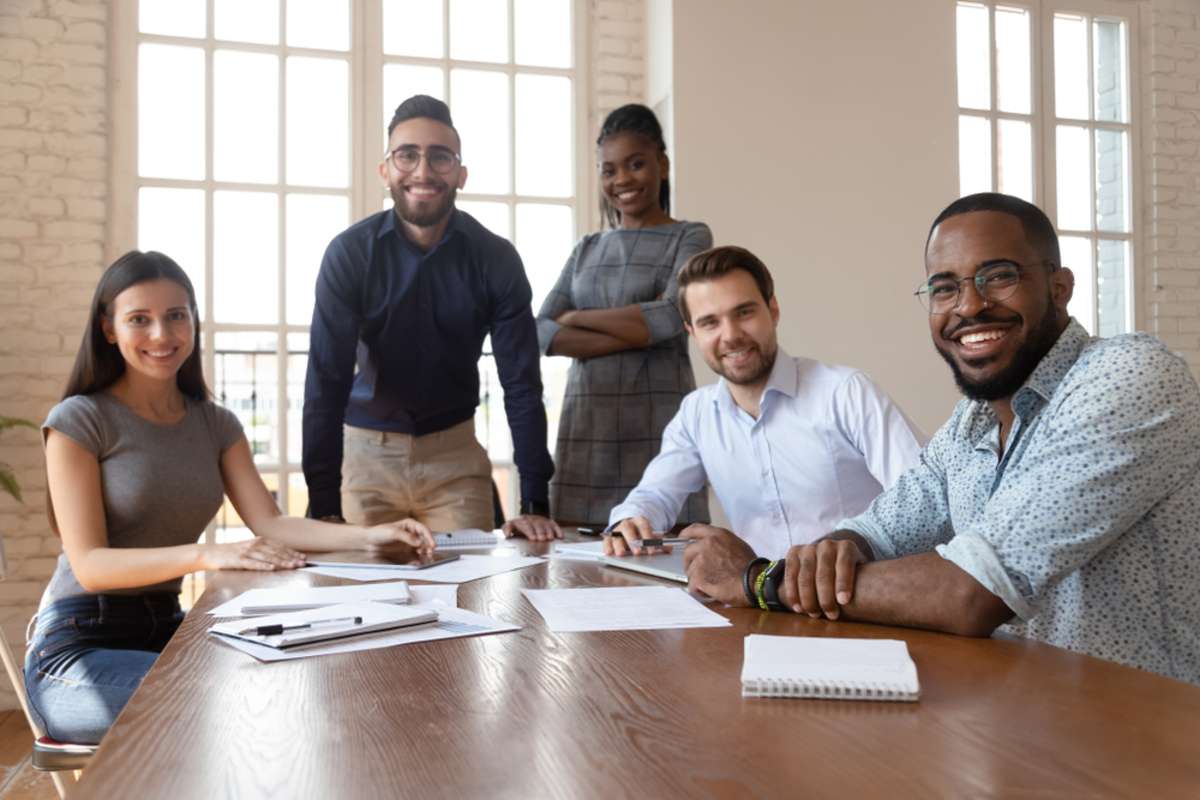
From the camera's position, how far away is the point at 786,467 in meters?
2.37

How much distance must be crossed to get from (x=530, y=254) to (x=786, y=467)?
2476mm

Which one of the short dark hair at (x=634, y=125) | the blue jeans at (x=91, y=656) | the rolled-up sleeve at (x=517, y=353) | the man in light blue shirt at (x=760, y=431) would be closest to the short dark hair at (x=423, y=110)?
the rolled-up sleeve at (x=517, y=353)

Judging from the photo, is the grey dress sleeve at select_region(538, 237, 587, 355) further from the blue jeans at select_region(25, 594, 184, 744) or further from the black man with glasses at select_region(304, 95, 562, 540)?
the blue jeans at select_region(25, 594, 184, 744)

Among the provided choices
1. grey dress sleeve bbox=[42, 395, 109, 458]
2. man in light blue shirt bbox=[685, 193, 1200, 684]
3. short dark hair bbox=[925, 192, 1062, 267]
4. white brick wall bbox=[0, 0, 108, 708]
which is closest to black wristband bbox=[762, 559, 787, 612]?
man in light blue shirt bbox=[685, 193, 1200, 684]

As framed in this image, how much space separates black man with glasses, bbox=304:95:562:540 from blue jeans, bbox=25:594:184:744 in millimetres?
711

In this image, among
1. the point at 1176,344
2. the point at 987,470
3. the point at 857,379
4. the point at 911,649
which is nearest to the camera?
the point at 911,649

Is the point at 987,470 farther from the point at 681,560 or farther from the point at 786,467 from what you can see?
the point at 786,467

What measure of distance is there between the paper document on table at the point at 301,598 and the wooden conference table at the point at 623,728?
23 centimetres

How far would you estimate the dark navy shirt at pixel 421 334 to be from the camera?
269 centimetres

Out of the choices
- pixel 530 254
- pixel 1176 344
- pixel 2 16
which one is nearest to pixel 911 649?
pixel 530 254

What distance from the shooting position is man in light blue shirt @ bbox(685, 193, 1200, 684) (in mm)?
1210

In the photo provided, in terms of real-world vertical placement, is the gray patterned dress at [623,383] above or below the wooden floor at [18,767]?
above

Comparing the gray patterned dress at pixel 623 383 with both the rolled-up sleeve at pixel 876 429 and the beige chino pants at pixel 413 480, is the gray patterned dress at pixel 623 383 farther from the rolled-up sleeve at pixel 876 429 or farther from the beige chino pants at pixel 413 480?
the rolled-up sleeve at pixel 876 429

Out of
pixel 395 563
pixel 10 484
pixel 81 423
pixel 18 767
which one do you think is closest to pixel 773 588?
pixel 395 563
